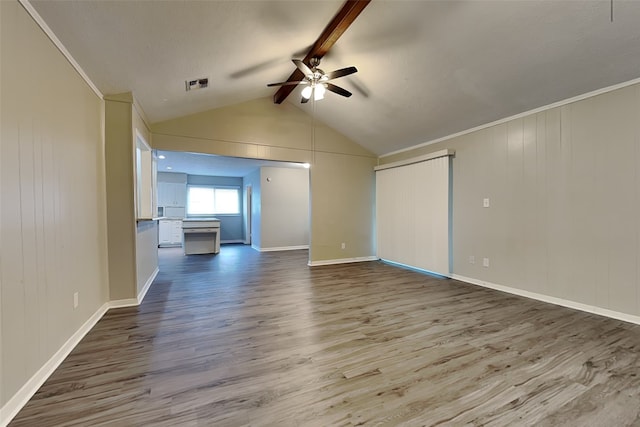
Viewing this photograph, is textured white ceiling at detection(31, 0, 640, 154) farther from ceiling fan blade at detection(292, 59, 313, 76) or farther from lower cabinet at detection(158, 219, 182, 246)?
lower cabinet at detection(158, 219, 182, 246)

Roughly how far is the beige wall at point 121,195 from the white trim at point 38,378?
0.59 m

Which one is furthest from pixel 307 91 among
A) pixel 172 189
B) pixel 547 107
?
pixel 172 189

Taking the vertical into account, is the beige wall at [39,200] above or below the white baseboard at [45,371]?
above

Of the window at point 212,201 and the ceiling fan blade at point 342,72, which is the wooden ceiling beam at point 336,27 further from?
the window at point 212,201

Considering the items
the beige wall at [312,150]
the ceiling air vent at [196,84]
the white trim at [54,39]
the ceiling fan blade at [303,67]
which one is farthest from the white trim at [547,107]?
the white trim at [54,39]

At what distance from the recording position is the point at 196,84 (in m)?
3.19

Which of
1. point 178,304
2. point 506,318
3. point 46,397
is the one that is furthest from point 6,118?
point 506,318

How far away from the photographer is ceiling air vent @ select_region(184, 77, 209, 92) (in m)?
3.09

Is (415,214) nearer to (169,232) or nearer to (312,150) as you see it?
(312,150)

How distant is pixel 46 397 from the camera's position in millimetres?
1474

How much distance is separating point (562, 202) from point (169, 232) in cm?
914

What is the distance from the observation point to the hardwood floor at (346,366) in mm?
1361

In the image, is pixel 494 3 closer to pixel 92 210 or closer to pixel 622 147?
pixel 622 147

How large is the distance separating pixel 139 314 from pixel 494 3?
4381 millimetres
